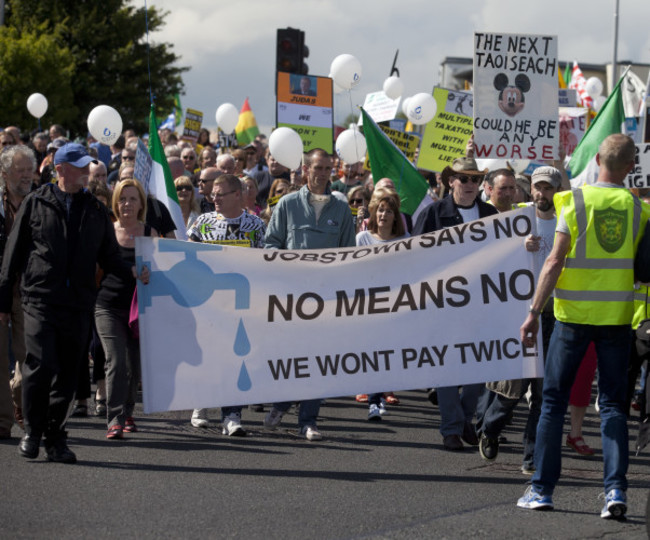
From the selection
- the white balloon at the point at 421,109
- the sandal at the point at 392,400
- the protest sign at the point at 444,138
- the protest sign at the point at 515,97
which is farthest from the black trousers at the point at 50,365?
the white balloon at the point at 421,109

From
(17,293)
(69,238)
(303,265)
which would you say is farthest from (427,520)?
(17,293)

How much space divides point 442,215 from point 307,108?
779 centimetres

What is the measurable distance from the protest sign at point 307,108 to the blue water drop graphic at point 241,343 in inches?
342

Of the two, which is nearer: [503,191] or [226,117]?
[503,191]

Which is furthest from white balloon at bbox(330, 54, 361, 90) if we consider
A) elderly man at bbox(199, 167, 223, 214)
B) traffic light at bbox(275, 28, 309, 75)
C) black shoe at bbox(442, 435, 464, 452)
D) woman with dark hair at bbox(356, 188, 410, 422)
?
black shoe at bbox(442, 435, 464, 452)

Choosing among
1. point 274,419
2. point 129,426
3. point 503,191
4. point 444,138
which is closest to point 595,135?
point 444,138

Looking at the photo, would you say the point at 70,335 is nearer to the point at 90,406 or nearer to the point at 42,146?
the point at 90,406

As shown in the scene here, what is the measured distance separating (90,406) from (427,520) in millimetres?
4939

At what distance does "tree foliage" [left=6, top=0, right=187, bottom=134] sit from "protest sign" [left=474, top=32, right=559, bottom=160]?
41629 mm

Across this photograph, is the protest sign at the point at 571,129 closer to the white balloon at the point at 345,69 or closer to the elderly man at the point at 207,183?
the white balloon at the point at 345,69

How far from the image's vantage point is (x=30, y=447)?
303 inches

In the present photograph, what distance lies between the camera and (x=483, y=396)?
9.45 meters

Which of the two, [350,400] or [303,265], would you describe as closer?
[303,265]

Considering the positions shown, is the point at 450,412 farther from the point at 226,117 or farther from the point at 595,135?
the point at 226,117
